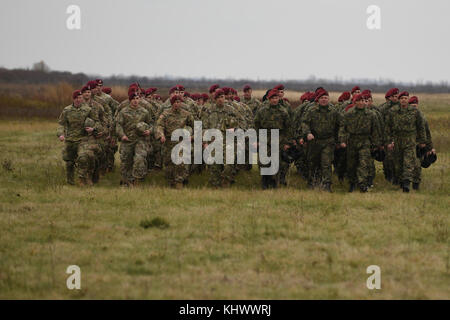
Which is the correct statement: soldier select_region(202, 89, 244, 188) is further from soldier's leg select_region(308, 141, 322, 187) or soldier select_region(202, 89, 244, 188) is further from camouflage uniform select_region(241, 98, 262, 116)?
camouflage uniform select_region(241, 98, 262, 116)

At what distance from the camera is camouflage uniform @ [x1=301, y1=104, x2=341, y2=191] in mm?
14109

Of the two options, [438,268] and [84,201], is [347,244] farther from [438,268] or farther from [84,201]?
[84,201]

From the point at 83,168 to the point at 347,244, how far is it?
7.41m

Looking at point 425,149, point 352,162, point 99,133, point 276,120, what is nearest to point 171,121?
point 99,133

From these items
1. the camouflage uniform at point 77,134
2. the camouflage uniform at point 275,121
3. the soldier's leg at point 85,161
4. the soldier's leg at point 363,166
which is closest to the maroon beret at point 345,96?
the camouflage uniform at point 275,121

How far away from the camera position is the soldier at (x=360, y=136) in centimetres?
1383

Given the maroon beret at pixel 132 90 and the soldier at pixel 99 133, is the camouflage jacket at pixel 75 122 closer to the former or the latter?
the soldier at pixel 99 133

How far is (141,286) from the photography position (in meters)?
7.44

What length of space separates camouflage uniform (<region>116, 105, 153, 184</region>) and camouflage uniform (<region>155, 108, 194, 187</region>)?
1.33ft

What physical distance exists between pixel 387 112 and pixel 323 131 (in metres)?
1.78

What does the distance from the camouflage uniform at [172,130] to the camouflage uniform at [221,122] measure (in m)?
0.46

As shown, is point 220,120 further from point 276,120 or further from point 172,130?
point 276,120

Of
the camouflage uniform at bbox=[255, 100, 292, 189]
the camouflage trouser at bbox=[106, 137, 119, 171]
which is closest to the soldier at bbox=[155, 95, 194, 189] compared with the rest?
the camouflage uniform at bbox=[255, 100, 292, 189]
